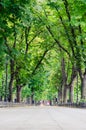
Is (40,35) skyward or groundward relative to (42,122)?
skyward

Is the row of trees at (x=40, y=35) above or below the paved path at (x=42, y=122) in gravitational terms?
above

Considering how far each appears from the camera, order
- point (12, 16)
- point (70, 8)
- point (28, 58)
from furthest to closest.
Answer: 1. point (28, 58)
2. point (70, 8)
3. point (12, 16)

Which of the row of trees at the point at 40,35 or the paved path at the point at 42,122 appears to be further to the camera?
the row of trees at the point at 40,35

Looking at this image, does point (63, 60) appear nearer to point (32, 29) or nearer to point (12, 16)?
point (32, 29)

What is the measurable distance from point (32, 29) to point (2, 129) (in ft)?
127

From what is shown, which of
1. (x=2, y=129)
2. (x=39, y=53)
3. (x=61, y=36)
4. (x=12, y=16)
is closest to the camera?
(x=2, y=129)

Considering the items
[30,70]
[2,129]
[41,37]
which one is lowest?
[2,129]

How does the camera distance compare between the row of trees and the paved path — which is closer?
the paved path

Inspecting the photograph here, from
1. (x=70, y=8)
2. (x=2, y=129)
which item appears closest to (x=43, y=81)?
(x=70, y=8)

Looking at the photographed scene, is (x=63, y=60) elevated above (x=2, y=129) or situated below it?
above

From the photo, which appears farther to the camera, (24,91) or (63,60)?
(24,91)

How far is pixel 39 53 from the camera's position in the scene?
169ft

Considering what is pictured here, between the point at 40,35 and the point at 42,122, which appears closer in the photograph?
the point at 42,122

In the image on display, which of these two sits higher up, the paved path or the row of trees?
the row of trees
